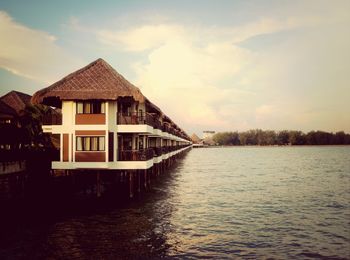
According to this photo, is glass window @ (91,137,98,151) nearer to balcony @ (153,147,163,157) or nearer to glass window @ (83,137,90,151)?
glass window @ (83,137,90,151)

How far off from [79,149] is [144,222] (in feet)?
28.5

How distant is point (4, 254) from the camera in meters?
16.1

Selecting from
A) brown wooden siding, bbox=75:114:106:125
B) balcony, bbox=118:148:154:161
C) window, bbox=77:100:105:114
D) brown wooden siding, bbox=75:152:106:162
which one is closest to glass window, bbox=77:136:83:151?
brown wooden siding, bbox=75:152:106:162

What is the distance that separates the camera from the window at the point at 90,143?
2723 cm

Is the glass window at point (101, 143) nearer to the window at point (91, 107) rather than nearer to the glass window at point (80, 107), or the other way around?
the window at point (91, 107)

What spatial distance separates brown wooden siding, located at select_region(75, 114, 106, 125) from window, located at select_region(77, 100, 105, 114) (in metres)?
0.50

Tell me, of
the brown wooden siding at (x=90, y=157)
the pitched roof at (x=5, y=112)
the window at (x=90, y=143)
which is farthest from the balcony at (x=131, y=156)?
the pitched roof at (x=5, y=112)

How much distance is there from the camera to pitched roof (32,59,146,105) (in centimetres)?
2664

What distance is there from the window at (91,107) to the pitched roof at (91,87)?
1.14 m

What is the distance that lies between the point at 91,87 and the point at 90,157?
17.8 ft

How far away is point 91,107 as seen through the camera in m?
27.7

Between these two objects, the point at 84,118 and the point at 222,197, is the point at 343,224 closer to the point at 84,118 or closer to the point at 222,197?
the point at 222,197

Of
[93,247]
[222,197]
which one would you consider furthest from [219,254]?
[222,197]

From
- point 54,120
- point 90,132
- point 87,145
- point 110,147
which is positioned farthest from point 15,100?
point 110,147
